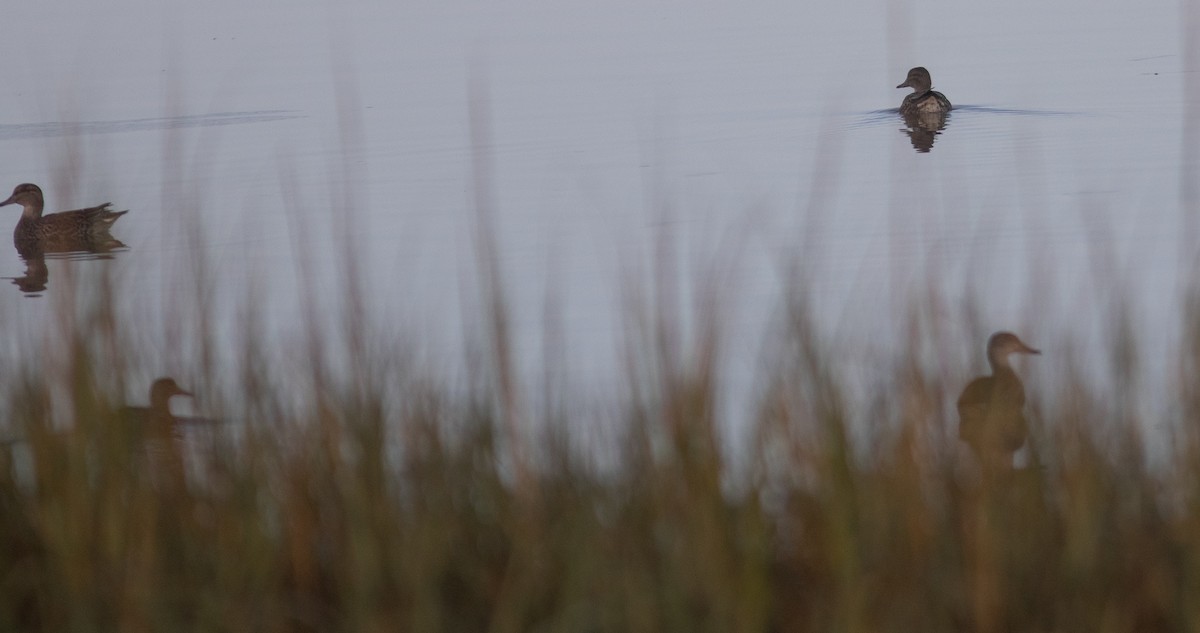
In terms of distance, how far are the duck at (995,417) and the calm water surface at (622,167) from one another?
117 mm

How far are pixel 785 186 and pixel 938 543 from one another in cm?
681

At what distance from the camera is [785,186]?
10.0 meters

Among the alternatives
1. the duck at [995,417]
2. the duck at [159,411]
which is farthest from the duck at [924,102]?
the duck at [159,411]

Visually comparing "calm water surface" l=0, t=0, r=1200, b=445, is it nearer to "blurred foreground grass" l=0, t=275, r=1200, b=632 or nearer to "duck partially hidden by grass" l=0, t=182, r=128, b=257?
"duck partially hidden by grass" l=0, t=182, r=128, b=257

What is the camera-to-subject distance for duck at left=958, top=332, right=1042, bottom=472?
341 centimetres

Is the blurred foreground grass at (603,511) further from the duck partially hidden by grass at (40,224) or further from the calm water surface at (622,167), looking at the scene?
the duck partially hidden by grass at (40,224)

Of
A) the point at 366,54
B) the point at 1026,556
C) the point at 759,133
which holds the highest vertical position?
the point at 366,54

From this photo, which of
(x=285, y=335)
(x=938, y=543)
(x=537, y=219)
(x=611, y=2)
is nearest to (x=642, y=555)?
(x=938, y=543)

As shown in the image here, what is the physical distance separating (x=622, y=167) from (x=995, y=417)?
7462mm

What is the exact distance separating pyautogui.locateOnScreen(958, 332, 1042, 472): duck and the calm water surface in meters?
→ 0.12

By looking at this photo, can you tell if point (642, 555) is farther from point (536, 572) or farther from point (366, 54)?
point (366, 54)

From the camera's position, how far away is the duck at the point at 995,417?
3.41 meters

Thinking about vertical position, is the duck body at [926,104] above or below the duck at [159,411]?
above

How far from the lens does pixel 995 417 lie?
3.41m
